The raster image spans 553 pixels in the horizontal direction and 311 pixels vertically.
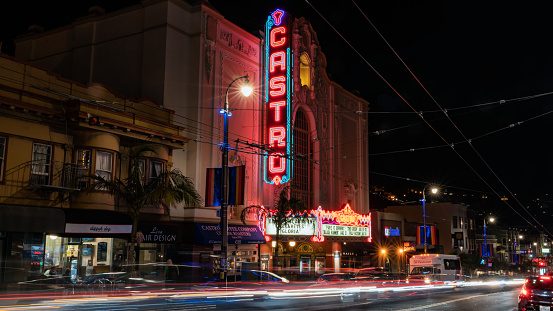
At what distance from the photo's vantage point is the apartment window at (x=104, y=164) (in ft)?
76.7

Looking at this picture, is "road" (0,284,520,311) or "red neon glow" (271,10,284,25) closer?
"road" (0,284,520,311)

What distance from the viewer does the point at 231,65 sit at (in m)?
32.0

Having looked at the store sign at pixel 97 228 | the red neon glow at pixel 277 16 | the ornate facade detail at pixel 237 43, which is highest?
the red neon glow at pixel 277 16

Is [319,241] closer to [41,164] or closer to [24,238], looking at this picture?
[41,164]

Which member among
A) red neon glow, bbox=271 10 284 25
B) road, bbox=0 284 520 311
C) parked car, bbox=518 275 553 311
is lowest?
road, bbox=0 284 520 311

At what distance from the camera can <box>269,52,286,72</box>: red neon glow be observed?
33781mm

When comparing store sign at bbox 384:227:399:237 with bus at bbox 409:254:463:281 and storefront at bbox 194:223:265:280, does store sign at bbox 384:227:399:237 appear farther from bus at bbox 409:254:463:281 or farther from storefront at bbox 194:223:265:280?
storefront at bbox 194:223:265:280

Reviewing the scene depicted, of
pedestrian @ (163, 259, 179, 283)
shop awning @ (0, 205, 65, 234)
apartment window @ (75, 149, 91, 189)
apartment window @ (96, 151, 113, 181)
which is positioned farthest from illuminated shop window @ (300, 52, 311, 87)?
shop awning @ (0, 205, 65, 234)

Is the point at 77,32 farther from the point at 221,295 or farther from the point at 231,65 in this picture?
the point at 221,295

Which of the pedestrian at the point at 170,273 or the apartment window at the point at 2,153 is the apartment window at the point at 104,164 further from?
the pedestrian at the point at 170,273

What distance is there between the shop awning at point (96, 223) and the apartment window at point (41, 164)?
1.75 m

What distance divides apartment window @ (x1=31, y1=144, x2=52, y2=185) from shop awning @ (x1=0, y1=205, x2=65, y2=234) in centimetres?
146

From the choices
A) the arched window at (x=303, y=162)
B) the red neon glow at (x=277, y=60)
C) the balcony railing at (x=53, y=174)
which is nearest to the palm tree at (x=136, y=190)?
the balcony railing at (x=53, y=174)

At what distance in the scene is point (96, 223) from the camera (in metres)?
21.9
